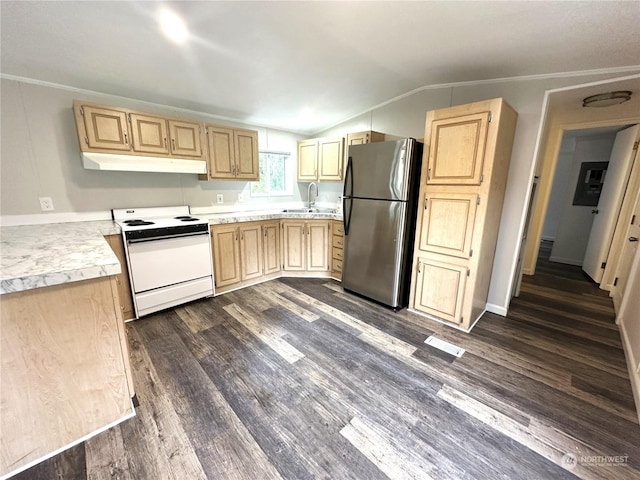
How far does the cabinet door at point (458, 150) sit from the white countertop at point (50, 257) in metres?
2.59

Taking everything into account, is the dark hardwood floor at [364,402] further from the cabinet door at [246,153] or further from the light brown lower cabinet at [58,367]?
the cabinet door at [246,153]

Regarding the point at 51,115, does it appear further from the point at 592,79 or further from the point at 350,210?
the point at 592,79

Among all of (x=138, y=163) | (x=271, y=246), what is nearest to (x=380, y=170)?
(x=271, y=246)

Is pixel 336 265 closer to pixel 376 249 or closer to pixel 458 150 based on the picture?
pixel 376 249

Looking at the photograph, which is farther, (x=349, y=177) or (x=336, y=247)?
(x=336, y=247)

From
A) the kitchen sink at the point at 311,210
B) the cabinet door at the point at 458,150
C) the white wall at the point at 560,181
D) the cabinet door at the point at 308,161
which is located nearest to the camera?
the cabinet door at the point at 458,150

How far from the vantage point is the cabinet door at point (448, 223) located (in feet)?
7.51

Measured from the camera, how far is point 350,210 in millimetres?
3053

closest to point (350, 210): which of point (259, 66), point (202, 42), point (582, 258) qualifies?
point (259, 66)

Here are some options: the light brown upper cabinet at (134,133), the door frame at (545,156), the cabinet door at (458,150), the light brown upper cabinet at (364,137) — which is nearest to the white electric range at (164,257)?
the light brown upper cabinet at (134,133)

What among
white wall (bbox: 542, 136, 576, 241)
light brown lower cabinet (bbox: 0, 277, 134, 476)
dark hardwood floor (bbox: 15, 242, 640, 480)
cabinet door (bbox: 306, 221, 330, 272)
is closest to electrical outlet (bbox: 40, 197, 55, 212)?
dark hardwood floor (bbox: 15, 242, 640, 480)

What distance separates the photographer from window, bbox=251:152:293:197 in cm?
401

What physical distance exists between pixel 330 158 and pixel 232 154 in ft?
4.58

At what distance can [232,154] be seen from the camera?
10.6 feet
